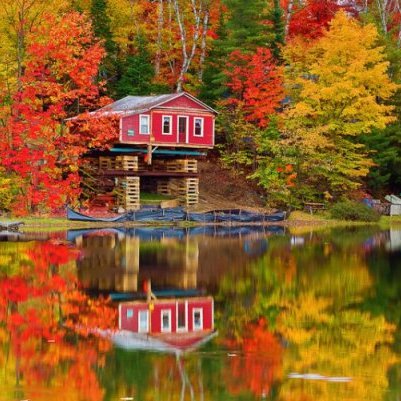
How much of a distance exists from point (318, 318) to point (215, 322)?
254 cm

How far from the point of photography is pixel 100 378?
15000mm

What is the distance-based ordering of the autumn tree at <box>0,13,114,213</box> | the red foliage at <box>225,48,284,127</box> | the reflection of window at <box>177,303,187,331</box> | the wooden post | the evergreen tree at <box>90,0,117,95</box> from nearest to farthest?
the reflection of window at <box>177,303,187,331</box>
the autumn tree at <box>0,13,114,213</box>
the wooden post
the red foliage at <box>225,48,284,127</box>
the evergreen tree at <box>90,0,117,95</box>

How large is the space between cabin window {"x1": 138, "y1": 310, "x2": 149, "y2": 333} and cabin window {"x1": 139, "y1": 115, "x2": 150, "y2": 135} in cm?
3638

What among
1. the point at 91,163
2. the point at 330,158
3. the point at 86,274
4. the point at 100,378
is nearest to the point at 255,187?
the point at 330,158

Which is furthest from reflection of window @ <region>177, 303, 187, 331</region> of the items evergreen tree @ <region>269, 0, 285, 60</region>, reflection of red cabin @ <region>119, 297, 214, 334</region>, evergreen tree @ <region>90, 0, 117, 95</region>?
evergreen tree @ <region>269, 0, 285, 60</region>

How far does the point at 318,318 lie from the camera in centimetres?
2138

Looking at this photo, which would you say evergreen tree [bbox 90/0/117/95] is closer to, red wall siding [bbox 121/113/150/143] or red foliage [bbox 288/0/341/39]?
red wall siding [bbox 121/113/150/143]

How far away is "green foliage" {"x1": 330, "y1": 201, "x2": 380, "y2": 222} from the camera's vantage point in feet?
197

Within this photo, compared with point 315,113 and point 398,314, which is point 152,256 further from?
point 315,113

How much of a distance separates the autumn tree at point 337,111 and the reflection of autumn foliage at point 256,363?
43.2m

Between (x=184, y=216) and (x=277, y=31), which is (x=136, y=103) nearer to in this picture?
(x=184, y=216)

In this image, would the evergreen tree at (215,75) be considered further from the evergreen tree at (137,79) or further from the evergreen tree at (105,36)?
the evergreen tree at (105,36)

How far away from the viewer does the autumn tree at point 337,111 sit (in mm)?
61906

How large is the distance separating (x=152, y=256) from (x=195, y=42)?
3703 centimetres
